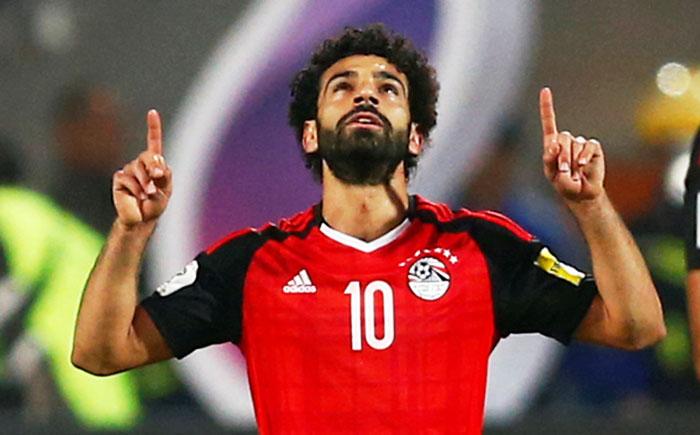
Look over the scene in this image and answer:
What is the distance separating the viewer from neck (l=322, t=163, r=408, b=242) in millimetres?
4289

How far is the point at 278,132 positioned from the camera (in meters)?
7.06

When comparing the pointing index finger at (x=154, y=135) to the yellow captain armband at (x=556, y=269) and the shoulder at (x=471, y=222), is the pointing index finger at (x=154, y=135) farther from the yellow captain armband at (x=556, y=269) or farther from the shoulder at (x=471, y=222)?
the yellow captain armband at (x=556, y=269)

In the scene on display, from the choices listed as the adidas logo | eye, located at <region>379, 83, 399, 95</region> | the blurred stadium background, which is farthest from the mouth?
the blurred stadium background

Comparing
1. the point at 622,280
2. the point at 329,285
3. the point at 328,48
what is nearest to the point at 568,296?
the point at 622,280

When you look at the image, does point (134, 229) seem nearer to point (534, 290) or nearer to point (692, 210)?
point (534, 290)

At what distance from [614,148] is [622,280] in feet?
9.54

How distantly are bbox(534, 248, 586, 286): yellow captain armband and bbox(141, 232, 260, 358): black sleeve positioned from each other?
62 cm

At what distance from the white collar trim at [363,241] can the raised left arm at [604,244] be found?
17.4 inches

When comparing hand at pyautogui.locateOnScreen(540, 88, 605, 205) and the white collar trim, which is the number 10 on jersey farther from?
hand at pyautogui.locateOnScreen(540, 88, 605, 205)

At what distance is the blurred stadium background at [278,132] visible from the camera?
6.64m

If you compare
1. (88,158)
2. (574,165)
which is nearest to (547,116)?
(574,165)

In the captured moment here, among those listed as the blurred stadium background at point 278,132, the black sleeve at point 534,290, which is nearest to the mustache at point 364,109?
the black sleeve at point 534,290

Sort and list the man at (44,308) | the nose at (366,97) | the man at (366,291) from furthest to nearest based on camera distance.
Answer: the man at (44,308), the nose at (366,97), the man at (366,291)

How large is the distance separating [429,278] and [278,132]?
2900 mm
